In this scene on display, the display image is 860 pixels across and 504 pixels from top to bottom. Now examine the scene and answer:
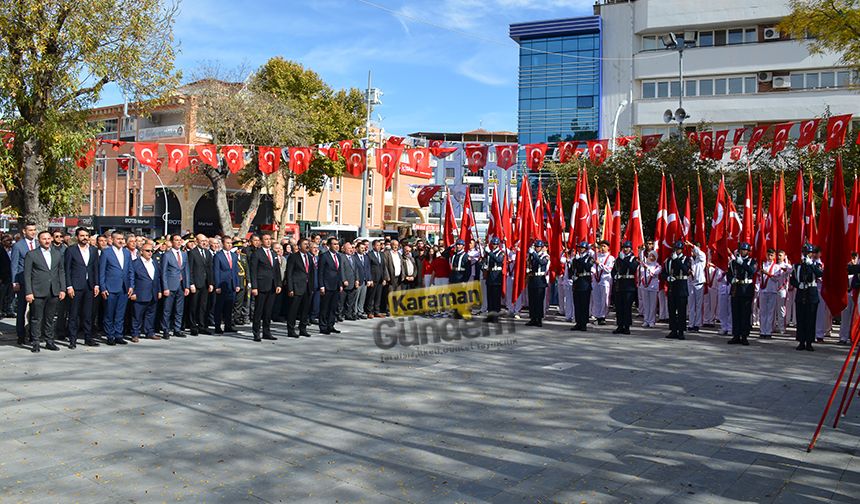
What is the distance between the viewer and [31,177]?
12.3 meters

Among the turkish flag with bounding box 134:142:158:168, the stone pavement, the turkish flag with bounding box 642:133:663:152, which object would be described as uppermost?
the turkish flag with bounding box 642:133:663:152

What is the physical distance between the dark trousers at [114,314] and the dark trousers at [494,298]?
843 cm

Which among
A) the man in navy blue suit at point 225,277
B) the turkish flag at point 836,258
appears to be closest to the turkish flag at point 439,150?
the man in navy blue suit at point 225,277

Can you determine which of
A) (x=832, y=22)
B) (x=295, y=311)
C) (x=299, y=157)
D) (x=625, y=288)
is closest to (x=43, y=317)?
(x=295, y=311)

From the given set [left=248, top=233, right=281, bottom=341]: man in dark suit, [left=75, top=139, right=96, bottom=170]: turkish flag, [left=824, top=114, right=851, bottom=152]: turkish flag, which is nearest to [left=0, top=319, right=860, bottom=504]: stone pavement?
[left=248, top=233, right=281, bottom=341]: man in dark suit

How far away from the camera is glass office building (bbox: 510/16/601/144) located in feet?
159

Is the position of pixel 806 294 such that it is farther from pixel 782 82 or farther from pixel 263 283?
pixel 782 82

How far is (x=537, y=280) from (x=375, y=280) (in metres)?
3.87

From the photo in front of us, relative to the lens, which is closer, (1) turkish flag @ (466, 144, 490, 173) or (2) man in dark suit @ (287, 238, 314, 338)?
(2) man in dark suit @ (287, 238, 314, 338)

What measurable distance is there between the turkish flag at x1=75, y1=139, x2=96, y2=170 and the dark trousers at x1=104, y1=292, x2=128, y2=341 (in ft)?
10.7

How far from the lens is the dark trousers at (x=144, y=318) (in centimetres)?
1203

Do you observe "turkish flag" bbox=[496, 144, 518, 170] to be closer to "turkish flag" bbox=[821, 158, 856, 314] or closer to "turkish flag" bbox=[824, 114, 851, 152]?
"turkish flag" bbox=[824, 114, 851, 152]

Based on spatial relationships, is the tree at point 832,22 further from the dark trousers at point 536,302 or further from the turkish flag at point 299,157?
the turkish flag at point 299,157

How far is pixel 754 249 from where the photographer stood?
1479cm
